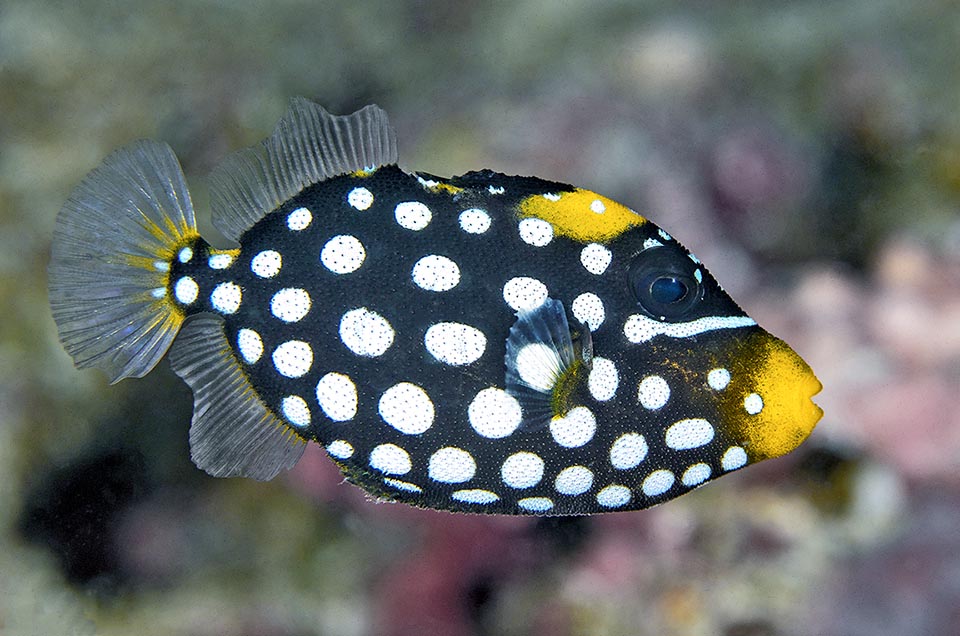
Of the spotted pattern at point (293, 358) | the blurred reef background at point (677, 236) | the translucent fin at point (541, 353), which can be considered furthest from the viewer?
the blurred reef background at point (677, 236)

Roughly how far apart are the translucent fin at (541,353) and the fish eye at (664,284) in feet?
0.55

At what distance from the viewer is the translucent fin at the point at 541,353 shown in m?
1.40

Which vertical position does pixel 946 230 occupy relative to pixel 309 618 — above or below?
above

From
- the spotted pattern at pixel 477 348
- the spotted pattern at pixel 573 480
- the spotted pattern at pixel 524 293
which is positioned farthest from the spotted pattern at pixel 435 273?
the spotted pattern at pixel 573 480

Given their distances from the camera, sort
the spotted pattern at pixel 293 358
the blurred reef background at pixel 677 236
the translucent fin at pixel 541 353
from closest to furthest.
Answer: the translucent fin at pixel 541 353 → the spotted pattern at pixel 293 358 → the blurred reef background at pixel 677 236

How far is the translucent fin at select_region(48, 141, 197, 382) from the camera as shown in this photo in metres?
1.60

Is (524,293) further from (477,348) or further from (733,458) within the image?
(733,458)

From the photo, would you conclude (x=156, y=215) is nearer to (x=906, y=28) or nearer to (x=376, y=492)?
(x=376, y=492)

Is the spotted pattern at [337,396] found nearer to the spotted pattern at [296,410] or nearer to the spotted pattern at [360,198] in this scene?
the spotted pattern at [296,410]

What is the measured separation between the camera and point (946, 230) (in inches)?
122

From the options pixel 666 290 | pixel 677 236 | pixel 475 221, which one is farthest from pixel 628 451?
pixel 677 236

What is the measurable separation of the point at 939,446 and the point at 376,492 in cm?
206

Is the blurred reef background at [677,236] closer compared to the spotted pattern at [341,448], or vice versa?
the spotted pattern at [341,448]

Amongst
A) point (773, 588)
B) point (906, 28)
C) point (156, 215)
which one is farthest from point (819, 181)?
point (156, 215)
